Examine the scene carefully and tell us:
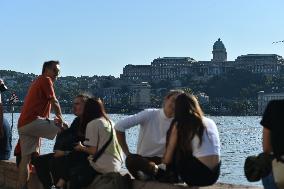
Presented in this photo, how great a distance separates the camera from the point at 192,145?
4719mm

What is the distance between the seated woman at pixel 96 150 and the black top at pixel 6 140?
1993mm

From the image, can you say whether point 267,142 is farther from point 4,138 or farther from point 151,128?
point 4,138

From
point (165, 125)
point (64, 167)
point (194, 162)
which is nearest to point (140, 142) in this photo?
point (165, 125)

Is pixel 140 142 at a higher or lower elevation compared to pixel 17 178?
higher

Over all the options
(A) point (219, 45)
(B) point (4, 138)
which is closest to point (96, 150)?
(B) point (4, 138)

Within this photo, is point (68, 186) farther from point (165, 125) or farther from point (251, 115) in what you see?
point (251, 115)

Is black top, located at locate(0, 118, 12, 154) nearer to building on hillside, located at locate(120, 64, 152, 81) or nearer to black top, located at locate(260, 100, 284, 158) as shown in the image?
black top, located at locate(260, 100, 284, 158)

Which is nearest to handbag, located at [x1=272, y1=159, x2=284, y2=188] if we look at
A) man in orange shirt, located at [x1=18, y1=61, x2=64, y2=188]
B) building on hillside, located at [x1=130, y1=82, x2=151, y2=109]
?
man in orange shirt, located at [x1=18, y1=61, x2=64, y2=188]

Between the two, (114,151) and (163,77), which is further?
(163,77)

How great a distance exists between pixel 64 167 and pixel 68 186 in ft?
0.62

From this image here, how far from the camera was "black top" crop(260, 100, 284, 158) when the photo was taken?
13.5 ft

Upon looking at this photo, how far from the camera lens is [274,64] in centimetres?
16525

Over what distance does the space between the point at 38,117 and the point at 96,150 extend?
1180mm

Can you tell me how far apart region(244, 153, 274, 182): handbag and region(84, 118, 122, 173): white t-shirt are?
152 cm
